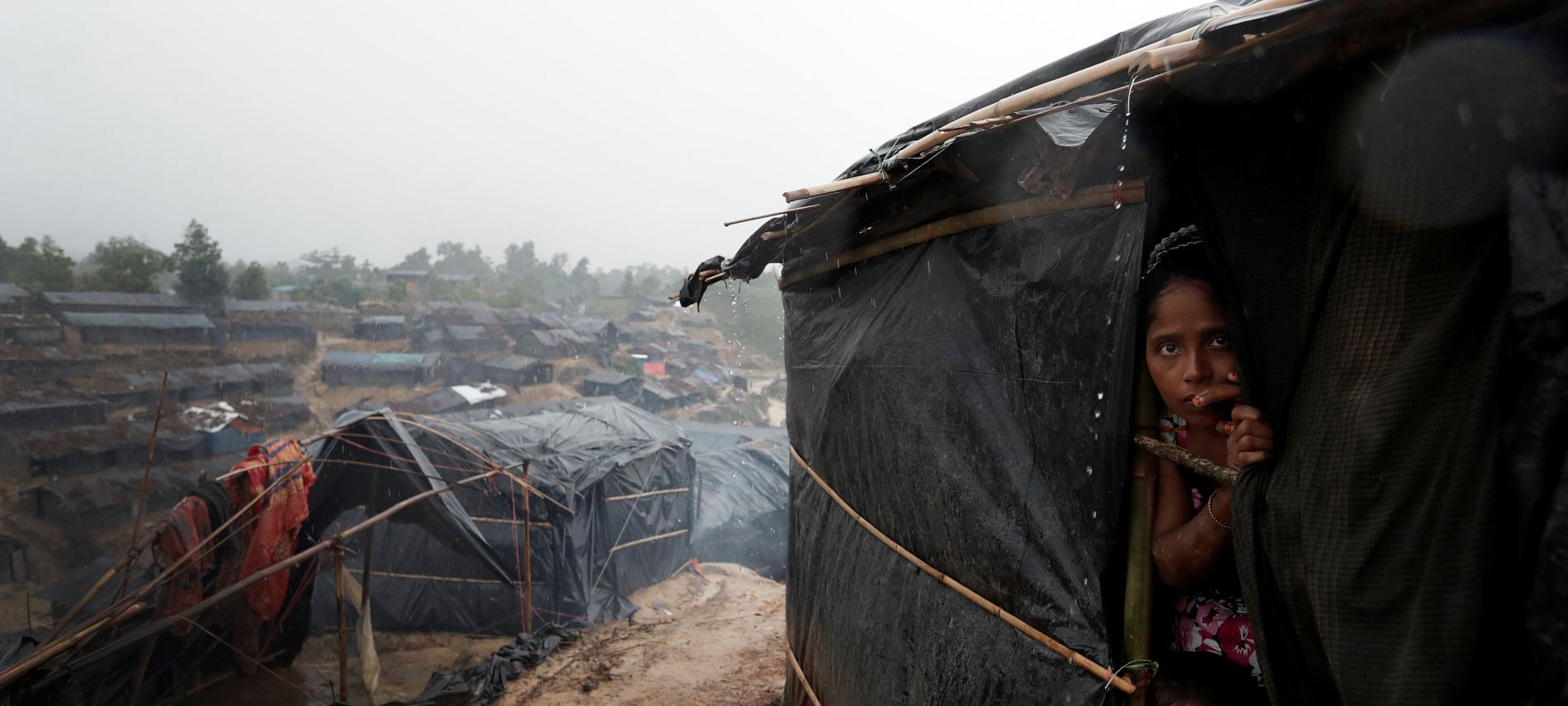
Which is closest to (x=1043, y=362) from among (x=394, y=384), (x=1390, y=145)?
(x=1390, y=145)

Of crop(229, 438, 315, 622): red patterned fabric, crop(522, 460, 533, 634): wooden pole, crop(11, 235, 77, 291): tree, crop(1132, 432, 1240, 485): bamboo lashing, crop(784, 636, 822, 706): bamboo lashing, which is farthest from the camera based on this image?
crop(11, 235, 77, 291): tree

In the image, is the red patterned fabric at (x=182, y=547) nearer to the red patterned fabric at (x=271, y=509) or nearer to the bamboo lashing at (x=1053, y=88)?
the red patterned fabric at (x=271, y=509)

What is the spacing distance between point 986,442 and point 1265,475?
93 cm

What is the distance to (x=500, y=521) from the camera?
10.3m

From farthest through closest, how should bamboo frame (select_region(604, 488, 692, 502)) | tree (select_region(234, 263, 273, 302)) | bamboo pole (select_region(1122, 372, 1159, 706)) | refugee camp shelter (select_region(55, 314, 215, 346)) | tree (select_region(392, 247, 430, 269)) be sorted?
1. tree (select_region(392, 247, 430, 269))
2. tree (select_region(234, 263, 273, 302))
3. refugee camp shelter (select_region(55, 314, 215, 346))
4. bamboo frame (select_region(604, 488, 692, 502))
5. bamboo pole (select_region(1122, 372, 1159, 706))

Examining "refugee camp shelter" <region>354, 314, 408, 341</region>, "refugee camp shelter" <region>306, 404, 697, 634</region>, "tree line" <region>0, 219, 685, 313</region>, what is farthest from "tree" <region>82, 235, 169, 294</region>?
"refugee camp shelter" <region>306, 404, 697, 634</region>

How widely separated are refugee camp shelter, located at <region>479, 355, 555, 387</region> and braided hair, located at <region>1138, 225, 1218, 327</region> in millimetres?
31287

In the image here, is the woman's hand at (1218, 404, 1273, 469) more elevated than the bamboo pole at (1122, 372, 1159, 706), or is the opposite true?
the woman's hand at (1218, 404, 1273, 469)

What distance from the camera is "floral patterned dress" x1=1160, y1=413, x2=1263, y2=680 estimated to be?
1549 millimetres

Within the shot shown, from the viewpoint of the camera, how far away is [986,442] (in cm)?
222

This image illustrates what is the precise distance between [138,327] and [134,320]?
0.98 ft

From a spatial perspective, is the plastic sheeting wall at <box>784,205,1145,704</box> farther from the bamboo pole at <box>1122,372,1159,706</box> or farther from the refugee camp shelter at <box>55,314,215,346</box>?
the refugee camp shelter at <box>55,314,215,346</box>

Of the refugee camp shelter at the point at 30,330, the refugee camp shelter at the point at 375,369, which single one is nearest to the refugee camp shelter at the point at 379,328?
the refugee camp shelter at the point at 375,369

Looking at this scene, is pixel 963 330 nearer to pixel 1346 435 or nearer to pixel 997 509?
pixel 997 509
